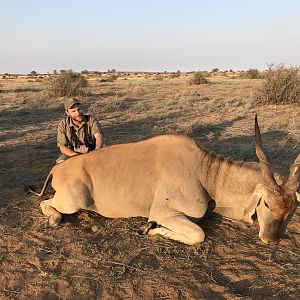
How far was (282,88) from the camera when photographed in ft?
54.4

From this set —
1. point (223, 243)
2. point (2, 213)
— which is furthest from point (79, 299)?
point (2, 213)

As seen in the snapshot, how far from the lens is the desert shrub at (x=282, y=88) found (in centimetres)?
1659

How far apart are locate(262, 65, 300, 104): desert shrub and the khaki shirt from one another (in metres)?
11.1

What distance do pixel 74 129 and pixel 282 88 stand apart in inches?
455

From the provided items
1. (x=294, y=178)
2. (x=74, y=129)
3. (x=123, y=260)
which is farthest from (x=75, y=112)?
(x=294, y=178)

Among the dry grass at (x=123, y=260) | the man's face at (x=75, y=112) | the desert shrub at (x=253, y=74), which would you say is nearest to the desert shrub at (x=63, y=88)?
the dry grass at (x=123, y=260)

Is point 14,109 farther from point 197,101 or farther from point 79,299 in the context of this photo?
point 79,299

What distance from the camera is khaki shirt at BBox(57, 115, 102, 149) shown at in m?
7.13

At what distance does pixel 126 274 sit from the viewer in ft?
13.8

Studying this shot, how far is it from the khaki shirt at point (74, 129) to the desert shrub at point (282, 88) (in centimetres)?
1113

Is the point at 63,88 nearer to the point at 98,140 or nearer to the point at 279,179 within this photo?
the point at 98,140

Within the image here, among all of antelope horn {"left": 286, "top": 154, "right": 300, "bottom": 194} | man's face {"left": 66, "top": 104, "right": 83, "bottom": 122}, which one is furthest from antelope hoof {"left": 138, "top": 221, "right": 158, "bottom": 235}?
man's face {"left": 66, "top": 104, "right": 83, "bottom": 122}

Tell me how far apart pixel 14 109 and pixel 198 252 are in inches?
545

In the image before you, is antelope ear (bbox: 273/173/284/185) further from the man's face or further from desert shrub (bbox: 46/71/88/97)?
desert shrub (bbox: 46/71/88/97)
